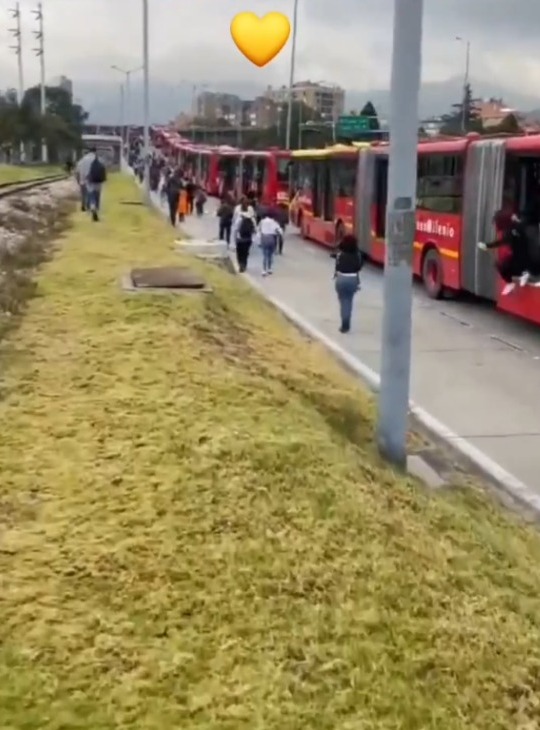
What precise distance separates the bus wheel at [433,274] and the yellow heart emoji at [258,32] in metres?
6.39

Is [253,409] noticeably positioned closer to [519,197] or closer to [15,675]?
[15,675]

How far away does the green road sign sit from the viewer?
44.9 meters

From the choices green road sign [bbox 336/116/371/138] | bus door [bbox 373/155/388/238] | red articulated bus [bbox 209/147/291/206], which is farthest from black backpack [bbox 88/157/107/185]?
green road sign [bbox 336/116/371/138]

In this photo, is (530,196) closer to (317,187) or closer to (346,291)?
(346,291)

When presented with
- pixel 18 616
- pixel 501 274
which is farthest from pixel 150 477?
pixel 501 274

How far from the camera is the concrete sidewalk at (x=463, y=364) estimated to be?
9.89 meters

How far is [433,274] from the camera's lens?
20641mm

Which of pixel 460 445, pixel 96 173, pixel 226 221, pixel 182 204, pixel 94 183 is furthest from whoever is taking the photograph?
pixel 182 204

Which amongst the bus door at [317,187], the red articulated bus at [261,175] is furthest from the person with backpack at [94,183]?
the red articulated bus at [261,175]

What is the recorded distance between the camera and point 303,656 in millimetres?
3752

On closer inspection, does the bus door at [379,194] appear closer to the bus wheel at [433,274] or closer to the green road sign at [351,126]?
the bus wheel at [433,274]

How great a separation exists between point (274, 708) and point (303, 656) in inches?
13.2

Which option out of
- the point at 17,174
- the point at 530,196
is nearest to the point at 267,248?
the point at 530,196

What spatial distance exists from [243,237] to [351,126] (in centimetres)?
2357
